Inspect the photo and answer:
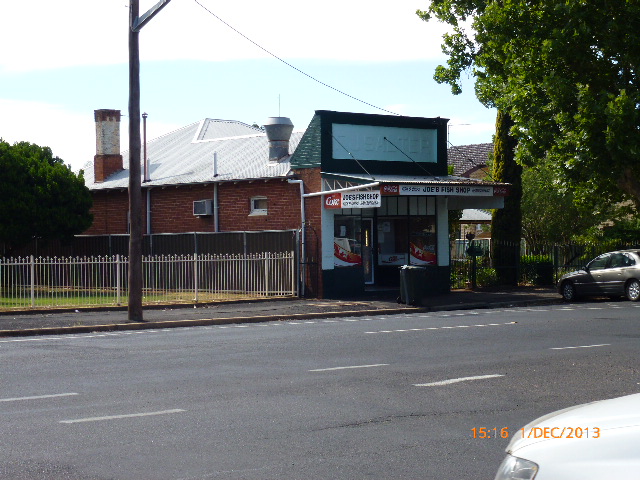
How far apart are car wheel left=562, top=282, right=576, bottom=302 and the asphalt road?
9781 millimetres

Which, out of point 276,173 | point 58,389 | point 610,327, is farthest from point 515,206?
point 58,389

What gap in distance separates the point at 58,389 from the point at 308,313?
11.6 metres

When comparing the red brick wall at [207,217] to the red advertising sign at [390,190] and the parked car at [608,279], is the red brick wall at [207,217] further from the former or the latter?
the parked car at [608,279]

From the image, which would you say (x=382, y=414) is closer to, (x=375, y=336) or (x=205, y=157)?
(x=375, y=336)

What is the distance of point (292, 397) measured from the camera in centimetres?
950

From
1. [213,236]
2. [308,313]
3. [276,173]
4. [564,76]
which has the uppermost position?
[564,76]

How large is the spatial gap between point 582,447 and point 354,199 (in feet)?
68.8

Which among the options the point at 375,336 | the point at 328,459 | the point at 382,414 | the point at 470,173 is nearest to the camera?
the point at 328,459

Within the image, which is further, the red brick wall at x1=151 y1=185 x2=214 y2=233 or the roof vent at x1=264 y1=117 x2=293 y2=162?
the red brick wall at x1=151 y1=185 x2=214 y2=233

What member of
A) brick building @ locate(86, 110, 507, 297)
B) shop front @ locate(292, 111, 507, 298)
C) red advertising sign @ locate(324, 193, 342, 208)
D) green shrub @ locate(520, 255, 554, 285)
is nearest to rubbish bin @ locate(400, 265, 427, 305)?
brick building @ locate(86, 110, 507, 297)

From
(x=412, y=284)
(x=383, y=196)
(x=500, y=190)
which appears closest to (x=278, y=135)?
(x=383, y=196)

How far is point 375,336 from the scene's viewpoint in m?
15.9

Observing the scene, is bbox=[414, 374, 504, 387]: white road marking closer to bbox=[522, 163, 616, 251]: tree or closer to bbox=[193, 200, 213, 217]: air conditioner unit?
bbox=[193, 200, 213, 217]: air conditioner unit

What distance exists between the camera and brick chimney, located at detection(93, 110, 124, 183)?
1419 inches
